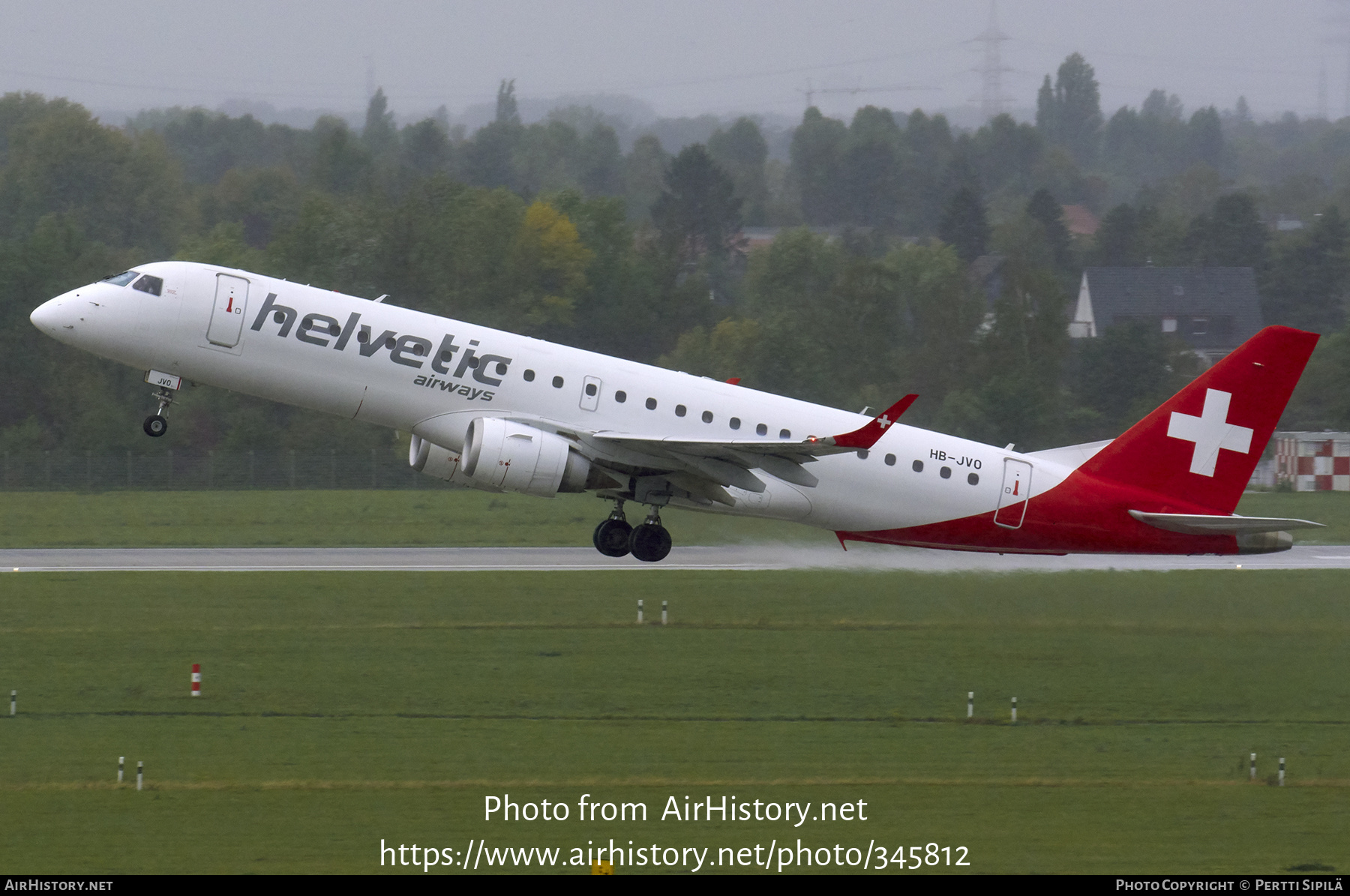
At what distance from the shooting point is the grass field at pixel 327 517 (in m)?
50.2

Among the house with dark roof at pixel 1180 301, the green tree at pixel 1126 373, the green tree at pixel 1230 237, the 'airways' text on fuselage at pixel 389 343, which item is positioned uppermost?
the green tree at pixel 1230 237

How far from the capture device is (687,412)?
105 feet

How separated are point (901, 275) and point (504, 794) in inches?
2764

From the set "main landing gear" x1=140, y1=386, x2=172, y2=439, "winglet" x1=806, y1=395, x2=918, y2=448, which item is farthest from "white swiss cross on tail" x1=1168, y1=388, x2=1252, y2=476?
"main landing gear" x1=140, y1=386, x2=172, y2=439

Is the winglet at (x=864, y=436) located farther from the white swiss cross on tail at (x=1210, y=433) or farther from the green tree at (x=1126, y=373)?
the green tree at (x=1126, y=373)

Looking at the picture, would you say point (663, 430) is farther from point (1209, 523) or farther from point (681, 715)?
point (1209, 523)

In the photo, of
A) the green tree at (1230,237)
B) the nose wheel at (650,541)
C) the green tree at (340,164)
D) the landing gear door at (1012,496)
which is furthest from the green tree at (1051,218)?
the nose wheel at (650,541)

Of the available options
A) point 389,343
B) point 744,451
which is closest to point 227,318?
point 389,343

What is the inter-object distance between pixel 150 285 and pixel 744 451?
11881 mm

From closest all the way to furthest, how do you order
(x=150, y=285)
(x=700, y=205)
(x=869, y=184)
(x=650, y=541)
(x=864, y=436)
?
(x=864, y=436) → (x=150, y=285) → (x=650, y=541) → (x=700, y=205) → (x=869, y=184)

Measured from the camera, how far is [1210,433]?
3378 cm

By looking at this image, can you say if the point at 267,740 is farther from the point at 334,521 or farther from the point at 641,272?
the point at 641,272

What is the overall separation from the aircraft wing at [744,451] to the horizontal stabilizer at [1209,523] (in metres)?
6.75
